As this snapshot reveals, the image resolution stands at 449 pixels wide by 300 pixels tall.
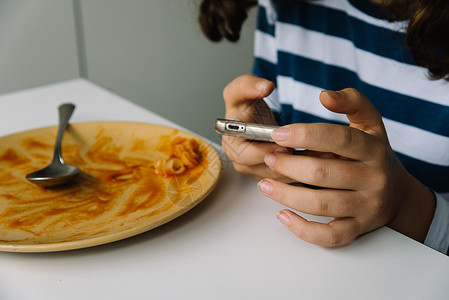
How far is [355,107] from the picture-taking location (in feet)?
1.54

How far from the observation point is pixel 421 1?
61cm

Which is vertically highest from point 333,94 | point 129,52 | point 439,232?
point 333,94

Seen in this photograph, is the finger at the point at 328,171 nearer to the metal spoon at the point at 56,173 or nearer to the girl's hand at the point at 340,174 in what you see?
the girl's hand at the point at 340,174

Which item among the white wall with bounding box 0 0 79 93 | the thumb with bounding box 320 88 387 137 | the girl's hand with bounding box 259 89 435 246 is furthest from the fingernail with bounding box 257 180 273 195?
the white wall with bounding box 0 0 79 93

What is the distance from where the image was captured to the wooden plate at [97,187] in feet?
1.53

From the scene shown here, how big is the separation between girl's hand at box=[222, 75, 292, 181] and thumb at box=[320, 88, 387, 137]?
91mm

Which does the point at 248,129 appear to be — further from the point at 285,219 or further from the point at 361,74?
the point at 361,74

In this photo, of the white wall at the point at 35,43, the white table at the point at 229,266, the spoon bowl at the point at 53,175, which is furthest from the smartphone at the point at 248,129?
the white wall at the point at 35,43

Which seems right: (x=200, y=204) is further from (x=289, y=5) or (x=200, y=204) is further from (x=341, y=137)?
(x=289, y=5)

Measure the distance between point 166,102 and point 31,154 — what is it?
1575 millimetres

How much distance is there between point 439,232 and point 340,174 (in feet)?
0.78

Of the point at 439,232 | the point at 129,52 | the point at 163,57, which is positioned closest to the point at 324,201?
the point at 439,232

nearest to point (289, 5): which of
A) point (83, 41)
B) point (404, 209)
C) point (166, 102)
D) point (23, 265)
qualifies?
point (404, 209)

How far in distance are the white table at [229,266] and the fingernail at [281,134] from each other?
117mm
